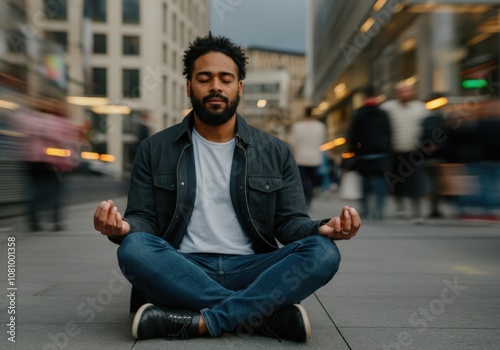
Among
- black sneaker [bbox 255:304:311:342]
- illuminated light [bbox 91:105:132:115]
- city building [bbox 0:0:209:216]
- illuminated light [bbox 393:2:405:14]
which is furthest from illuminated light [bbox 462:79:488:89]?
illuminated light [bbox 91:105:132:115]

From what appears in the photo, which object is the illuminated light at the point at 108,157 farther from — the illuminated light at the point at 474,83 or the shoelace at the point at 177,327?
the shoelace at the point at 177,327

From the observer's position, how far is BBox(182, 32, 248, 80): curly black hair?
3.41 metres

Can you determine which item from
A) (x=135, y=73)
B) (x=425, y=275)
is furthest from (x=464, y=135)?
(x=135, y=73)

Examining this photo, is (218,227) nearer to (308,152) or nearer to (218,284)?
(218,284)

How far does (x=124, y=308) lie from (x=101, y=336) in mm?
684

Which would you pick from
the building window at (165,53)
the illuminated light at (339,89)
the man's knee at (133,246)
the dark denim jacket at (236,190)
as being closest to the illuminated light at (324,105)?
the illuminated light at (339,89)

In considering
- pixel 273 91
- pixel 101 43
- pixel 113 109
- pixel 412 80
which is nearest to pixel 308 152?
pixel 412 80

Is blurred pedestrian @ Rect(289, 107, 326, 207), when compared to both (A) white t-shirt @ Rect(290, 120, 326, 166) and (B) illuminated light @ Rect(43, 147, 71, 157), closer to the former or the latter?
(A) white t-shirt @ Rect(290, 120, 326, 166)

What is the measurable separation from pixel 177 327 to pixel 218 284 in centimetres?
27

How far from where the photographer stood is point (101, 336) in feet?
10.1

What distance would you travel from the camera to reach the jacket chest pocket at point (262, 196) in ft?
10.8

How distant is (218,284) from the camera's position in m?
3.07

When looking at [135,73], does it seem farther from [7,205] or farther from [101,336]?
[101,336]

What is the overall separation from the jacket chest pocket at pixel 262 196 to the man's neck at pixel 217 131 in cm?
30
